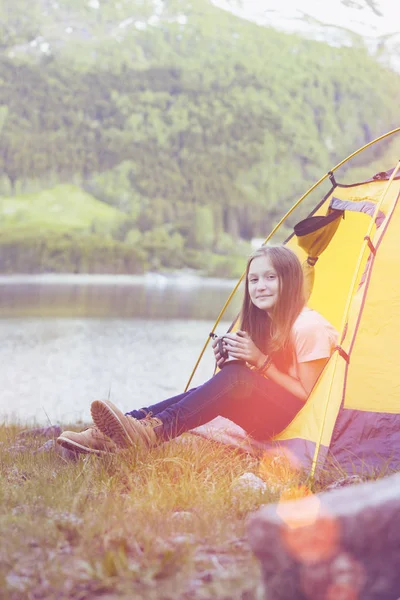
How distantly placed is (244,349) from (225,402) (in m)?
0.28

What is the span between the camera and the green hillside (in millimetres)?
97250

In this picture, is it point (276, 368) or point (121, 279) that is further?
point (121, 279)

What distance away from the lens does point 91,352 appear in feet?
78.5

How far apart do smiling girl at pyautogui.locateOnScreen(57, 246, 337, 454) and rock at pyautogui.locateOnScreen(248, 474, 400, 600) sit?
1.55m

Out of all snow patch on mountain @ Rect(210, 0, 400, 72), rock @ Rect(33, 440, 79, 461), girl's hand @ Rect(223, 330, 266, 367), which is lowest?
rock @ Rect(33, 440, 79, 461)

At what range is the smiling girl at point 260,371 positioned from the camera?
358 centimetres

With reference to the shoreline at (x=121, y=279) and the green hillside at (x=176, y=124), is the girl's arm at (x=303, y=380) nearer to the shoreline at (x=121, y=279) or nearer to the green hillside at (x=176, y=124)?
the shoreline at (x=121, y=279)

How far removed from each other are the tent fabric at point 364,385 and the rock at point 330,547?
1445 millimetres

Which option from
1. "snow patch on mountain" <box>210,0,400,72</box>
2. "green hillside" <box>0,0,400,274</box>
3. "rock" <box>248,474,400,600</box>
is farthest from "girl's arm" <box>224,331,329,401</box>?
"snow patch on mountain" <box>210,0,400,72</box>

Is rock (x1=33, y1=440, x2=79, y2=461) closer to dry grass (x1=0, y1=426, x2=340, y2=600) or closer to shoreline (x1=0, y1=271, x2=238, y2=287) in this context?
dry grass (x1=0, y1=426, x2=340, y2=600)

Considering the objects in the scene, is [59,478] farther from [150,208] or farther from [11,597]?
[150,208]

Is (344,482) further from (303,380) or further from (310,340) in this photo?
(310,340)

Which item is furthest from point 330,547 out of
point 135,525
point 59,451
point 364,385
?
point 59,451

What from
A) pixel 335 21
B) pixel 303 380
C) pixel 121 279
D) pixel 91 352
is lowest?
pixel 121 279
